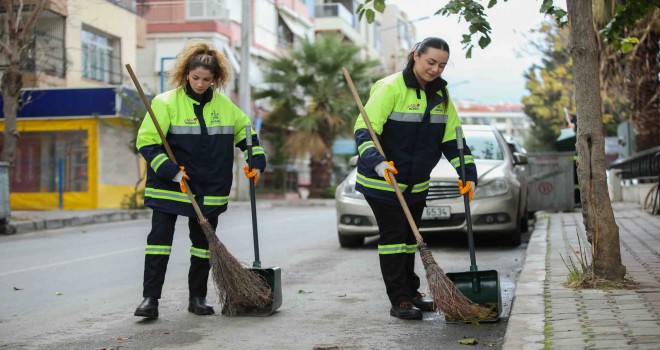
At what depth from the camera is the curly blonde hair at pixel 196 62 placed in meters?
6.05

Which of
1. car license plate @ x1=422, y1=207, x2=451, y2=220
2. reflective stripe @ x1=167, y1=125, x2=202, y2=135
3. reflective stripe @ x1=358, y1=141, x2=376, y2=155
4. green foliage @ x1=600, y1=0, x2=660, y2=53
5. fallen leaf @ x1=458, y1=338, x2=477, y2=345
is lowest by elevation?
fallen leaf @ x1=458, y1=338, x2=477, y2=345

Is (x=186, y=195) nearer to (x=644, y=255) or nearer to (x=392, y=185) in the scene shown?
(x=392, y=185)

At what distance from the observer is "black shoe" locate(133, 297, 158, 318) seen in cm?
593

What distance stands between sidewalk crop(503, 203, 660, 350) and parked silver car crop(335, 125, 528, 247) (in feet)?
7.68

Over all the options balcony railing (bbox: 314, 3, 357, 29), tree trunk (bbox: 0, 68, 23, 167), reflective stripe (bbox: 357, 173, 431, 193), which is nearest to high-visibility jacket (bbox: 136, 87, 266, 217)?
reflective stripe (bbox: 357, 173, 431, 193)

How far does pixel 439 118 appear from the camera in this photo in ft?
19.8

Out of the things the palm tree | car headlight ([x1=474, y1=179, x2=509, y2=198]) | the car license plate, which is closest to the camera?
the car license plate

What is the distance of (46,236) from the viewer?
15.5 meters

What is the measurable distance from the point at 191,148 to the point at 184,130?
0.12 metres

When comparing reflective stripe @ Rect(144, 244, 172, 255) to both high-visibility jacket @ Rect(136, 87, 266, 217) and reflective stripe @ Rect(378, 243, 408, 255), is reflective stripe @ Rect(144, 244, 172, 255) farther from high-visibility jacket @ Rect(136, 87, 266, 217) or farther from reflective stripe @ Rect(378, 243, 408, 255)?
reflective stripe @ Rect(378, 243, 408, 255)

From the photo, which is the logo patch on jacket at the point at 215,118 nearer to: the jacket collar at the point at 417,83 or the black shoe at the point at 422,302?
the jacket collar at the point at 417,83

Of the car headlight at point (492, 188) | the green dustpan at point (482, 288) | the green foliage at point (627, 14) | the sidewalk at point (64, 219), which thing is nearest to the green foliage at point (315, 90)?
the sidewalk at point (64, 219)

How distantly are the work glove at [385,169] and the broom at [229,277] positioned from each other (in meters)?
1.06

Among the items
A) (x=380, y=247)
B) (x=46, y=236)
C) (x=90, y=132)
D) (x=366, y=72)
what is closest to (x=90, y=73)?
(x=90, y=132)
